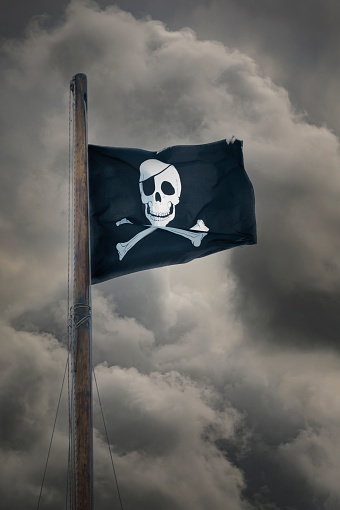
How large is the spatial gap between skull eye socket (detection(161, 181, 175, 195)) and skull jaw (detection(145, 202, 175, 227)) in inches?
10.3

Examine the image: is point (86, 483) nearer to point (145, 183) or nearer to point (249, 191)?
point (145, 183)

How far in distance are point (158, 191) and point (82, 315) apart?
142 inches

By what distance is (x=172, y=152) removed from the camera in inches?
566

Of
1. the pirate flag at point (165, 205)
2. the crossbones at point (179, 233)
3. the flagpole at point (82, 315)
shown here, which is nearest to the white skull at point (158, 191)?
the pirate flag at point (165, 205)

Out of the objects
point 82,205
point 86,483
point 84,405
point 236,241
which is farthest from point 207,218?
point 86,483

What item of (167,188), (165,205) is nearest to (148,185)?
(167,188)

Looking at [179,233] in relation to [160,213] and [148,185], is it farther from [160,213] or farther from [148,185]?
[148,185]

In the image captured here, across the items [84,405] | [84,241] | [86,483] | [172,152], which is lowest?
[86,483]

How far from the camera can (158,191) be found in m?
13.5

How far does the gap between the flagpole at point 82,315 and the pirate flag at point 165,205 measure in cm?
98

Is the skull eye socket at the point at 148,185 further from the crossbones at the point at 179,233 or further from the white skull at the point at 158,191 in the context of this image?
the crossbones at the point at 179,233

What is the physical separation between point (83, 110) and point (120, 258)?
2991 mm

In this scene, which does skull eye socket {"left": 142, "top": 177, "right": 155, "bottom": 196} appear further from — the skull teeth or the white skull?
the skull teeth

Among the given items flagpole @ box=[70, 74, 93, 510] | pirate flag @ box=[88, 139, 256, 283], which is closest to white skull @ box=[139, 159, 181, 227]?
pirate flag @ box=[88, 139, 256, 283]
